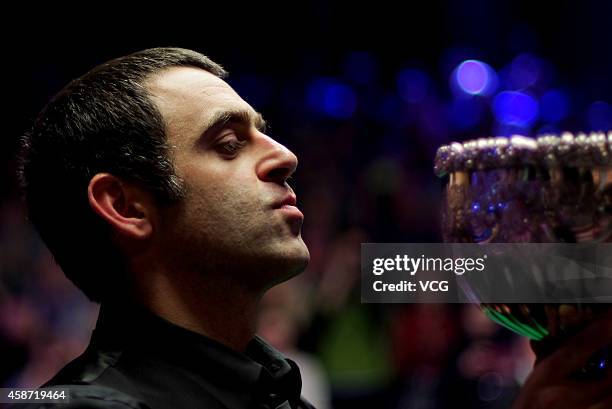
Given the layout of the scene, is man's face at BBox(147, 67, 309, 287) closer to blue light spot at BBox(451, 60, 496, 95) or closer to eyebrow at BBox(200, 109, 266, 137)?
eyebrow at BBox(200, 109, 266, 137)

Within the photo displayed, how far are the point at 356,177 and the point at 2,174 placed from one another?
930mm

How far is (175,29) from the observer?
2000 millimetres

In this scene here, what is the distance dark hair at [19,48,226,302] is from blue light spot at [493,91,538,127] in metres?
3.20

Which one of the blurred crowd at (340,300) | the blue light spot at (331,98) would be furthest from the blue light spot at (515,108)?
the blurred crowd at (340,300)

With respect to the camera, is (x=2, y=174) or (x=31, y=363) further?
(x=2, y=174)

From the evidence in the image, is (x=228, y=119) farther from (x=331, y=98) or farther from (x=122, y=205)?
(x=331, y=98)

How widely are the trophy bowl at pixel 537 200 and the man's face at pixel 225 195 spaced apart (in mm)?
197

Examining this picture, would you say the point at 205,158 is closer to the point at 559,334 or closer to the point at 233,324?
the point at 233,324

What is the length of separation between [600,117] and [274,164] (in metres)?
3.12

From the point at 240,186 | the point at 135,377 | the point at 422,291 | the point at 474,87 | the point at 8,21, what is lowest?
the point at 135,377

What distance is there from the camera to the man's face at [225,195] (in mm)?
971

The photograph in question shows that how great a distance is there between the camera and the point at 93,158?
101 centimetres

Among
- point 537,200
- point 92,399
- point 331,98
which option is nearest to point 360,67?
point 331,98

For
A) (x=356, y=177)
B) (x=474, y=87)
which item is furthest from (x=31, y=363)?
(x=474, y=87)
